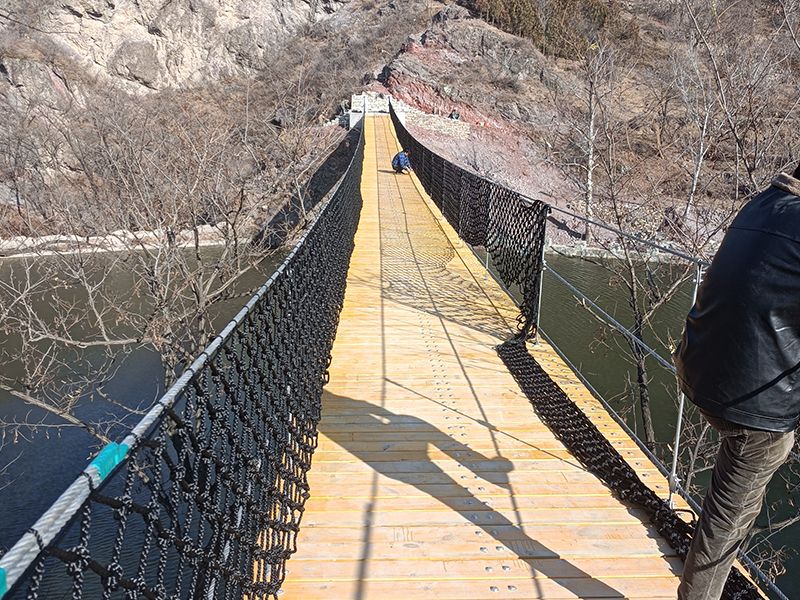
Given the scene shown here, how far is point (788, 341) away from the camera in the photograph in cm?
170

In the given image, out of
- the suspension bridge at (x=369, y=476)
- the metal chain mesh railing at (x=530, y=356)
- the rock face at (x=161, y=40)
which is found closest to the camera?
the suspension bridge at (x=369, y=476)

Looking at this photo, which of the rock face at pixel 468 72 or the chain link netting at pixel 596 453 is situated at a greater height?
the rock face at pixel 468 72

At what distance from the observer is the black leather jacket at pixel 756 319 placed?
5.42 feet

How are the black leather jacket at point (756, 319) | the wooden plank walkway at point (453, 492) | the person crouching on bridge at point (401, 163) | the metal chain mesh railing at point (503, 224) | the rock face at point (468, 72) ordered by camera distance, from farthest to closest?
the rock face at point (468, 72) → the person crouching on bridge at point (401, 163) → the metal chain mesh railing at point (503, 224) → the wooden plank walkway at point (453, 492) → the black leather jacket at point (756, 319)

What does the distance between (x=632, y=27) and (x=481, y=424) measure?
151 feet

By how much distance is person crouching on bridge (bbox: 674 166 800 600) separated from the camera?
1664 mm

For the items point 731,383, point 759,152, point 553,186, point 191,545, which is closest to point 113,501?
point 191,545

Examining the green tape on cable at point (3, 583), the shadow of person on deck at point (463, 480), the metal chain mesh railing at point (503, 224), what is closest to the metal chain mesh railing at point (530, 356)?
the metal chain mesh railing at point (503, 224)

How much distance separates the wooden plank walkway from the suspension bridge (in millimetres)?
11

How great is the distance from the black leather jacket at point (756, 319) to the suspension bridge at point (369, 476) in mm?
981

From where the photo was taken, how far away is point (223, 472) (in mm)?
1896

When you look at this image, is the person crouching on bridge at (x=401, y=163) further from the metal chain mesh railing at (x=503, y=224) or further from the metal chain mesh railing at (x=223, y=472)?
the metal chain mesh railing at (x=223, y=472)

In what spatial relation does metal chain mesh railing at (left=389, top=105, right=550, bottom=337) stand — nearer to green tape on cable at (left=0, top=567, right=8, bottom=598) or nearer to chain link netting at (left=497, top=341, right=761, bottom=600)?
chain link netting at (left=497, top=341, right=761, bottom=600)

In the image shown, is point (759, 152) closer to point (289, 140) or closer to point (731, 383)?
point (731, 383)
